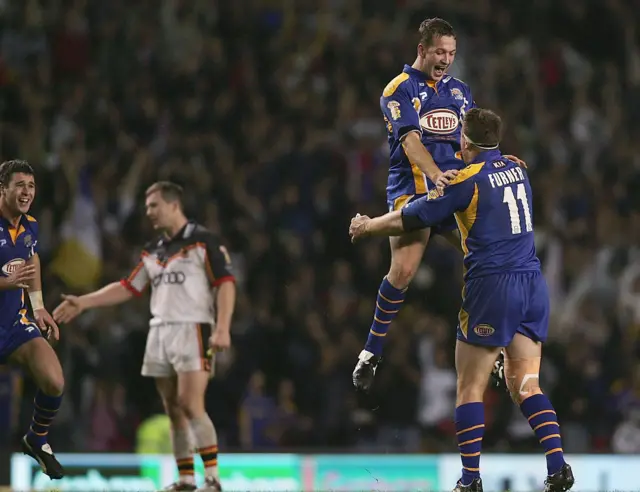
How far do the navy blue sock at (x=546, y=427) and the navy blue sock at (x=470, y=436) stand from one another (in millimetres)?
386

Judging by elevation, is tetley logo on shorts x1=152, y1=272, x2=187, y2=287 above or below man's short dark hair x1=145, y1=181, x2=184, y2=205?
below

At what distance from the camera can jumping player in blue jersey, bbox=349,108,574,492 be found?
8.29m

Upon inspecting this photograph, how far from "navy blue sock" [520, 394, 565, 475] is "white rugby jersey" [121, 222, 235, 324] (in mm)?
3071

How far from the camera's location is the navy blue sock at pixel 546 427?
8.35 m

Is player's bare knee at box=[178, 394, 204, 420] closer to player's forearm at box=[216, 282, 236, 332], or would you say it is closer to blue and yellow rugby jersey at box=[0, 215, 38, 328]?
player's forearm at box=[216, 282, 236, 332]

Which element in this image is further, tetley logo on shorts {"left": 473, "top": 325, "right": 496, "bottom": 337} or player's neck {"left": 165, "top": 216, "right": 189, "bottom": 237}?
player's neck {"left": 165, "top": 216, "right": 189, "bottom": 237}

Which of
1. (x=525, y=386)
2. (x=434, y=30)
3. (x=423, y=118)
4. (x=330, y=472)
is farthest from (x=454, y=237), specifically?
(x=330, y=472)

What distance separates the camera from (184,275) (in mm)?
10656

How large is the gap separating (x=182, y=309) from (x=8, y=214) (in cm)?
188

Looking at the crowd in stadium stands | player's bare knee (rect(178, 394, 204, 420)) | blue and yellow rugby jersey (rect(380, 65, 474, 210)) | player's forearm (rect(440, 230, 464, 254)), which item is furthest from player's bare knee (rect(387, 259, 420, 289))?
the crowd in stadium stands

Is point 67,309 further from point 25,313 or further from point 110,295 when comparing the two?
point 110,295

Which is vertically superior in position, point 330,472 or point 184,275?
point 184,275

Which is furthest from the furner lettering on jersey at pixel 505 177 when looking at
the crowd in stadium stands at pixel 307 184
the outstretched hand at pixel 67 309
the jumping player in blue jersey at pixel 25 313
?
the crowd in stadium stands at pixel 307 184

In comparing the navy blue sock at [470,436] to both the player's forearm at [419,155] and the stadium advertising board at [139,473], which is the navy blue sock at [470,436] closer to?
the player's forearm at [419,155]
